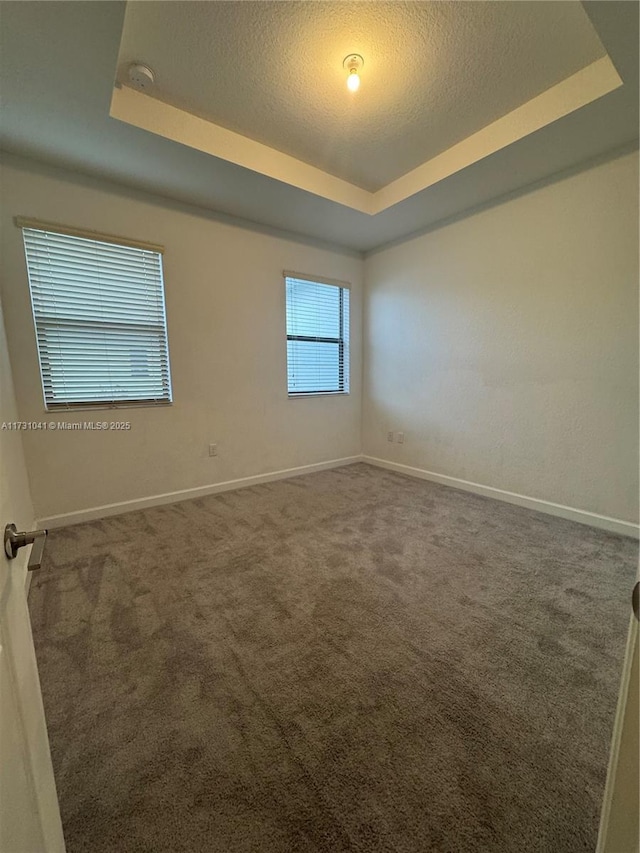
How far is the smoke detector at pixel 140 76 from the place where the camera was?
1768 mm

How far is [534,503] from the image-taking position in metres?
2.78

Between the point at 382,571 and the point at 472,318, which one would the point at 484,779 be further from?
the point at 472,318

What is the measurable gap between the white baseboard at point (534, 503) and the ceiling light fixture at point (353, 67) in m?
3.03

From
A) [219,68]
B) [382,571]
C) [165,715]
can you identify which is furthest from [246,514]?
[219,68]

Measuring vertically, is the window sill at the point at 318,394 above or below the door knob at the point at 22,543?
above

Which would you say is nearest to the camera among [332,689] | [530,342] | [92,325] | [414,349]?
[332,689]

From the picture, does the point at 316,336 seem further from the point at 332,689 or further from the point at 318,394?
the point at 332,689

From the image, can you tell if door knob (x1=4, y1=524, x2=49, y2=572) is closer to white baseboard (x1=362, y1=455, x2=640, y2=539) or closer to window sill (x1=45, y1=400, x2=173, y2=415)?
window sill (x1=45, y1=400, x2=173, y2=415)

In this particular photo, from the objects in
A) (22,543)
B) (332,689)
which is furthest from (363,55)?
(332,689)

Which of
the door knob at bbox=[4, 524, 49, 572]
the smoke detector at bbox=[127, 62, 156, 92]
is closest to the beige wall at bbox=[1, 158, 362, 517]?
the smoke detector at bbox=[127, 62, 156, 92]

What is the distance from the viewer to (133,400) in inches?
111

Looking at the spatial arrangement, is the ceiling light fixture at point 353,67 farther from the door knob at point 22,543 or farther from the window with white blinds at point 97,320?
the door knob at point 22,543

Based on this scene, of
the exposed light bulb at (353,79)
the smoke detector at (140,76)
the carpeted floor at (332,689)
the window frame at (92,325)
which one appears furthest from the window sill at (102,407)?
the exposed light bulb at (353,79)

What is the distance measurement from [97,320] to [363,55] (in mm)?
2403
